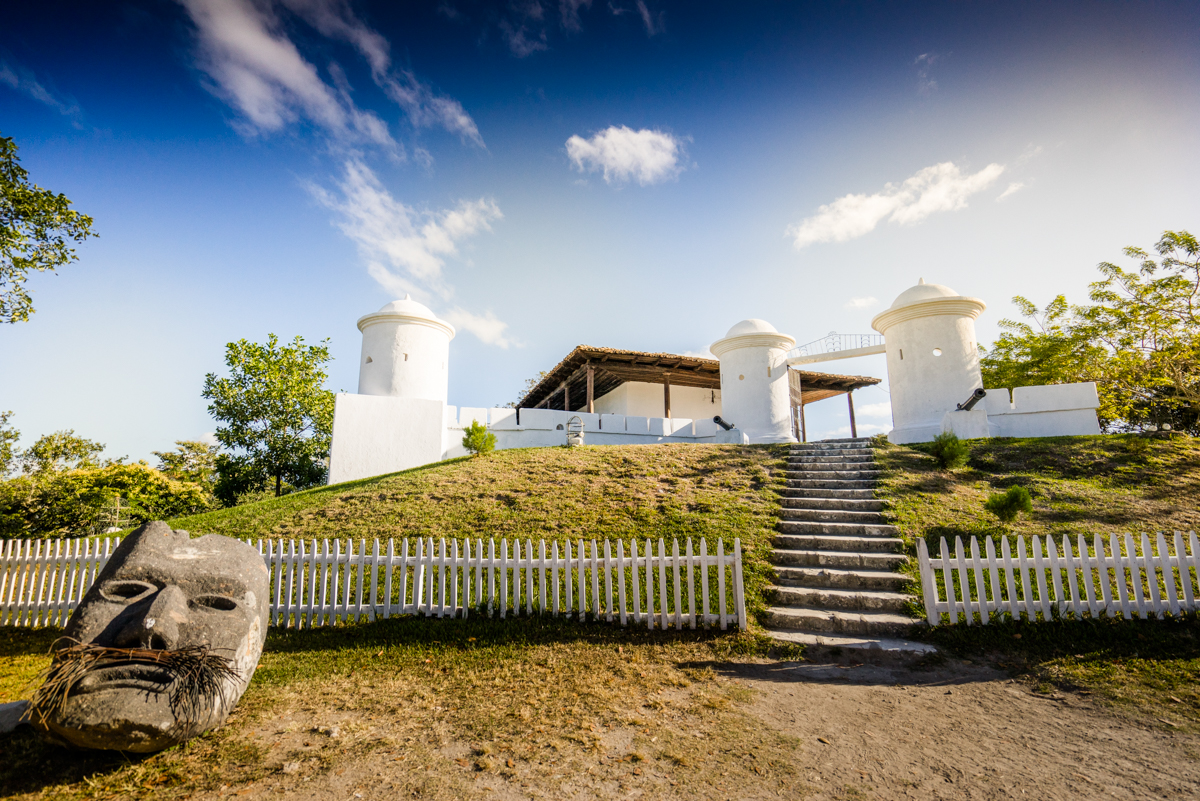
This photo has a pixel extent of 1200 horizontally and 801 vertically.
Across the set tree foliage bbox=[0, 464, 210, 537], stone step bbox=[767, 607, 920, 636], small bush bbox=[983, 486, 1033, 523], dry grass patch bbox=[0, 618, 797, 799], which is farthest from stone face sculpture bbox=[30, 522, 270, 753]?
tree foliage bbox=[0, 464, 210, 537]

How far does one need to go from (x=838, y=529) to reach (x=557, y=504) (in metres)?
4.51

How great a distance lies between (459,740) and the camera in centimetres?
339

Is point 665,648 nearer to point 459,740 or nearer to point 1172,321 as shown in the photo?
point 459,740

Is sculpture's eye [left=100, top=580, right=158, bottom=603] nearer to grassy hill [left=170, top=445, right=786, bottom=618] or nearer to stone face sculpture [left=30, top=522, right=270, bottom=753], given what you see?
stone face sculpture [left=30, top=522, right=270, bottom=753]

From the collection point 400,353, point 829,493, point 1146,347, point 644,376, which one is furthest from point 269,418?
point 1146,347

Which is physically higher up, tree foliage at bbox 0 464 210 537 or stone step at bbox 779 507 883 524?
tree foliage at bbox 0 464 210 537

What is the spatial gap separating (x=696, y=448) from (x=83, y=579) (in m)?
11.2

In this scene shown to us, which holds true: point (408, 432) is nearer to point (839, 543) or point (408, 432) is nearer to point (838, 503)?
point (838, 503)

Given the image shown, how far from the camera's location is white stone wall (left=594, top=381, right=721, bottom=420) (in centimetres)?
2294

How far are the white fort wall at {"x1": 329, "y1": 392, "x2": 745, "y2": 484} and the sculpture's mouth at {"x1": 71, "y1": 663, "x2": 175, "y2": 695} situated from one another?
36.6ft

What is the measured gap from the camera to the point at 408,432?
575 inches

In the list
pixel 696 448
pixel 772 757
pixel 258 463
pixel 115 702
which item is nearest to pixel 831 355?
pixel 696 448

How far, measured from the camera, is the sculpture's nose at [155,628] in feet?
10.0

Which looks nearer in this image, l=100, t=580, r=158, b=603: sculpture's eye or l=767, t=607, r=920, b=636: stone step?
l=100, t=580, r=158, b=603: sculpture's eye
